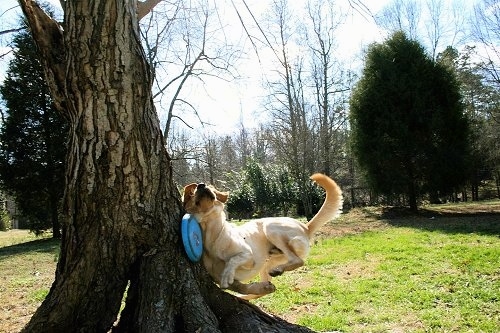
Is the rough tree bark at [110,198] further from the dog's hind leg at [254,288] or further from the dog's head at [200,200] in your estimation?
the dog's head at [200,200]

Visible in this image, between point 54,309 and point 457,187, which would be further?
point 457,187

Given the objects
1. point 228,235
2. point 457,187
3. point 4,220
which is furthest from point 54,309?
point 4,220

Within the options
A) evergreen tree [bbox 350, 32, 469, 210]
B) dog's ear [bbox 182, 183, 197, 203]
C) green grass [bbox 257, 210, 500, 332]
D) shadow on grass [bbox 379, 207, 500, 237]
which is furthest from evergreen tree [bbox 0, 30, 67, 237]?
dog's ear [bbox 182, 183, 197, 203]

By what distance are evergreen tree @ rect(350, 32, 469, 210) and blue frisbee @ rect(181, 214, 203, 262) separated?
14914mm

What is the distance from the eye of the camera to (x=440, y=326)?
4754 millimetres

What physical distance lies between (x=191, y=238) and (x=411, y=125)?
15.8 meters

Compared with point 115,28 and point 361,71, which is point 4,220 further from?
point 115,28

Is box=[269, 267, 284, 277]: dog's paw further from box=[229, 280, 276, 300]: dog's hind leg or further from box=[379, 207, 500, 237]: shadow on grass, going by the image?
box=[379, 207, 500, 237]: shadow on grass

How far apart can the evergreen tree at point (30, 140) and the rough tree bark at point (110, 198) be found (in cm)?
1517

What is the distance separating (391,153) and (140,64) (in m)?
15.3

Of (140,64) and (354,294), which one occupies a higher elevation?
(140,64)

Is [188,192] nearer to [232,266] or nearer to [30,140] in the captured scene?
[232,266]

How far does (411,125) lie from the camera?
16.9 m

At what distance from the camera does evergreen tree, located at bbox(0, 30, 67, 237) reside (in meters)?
16.6
